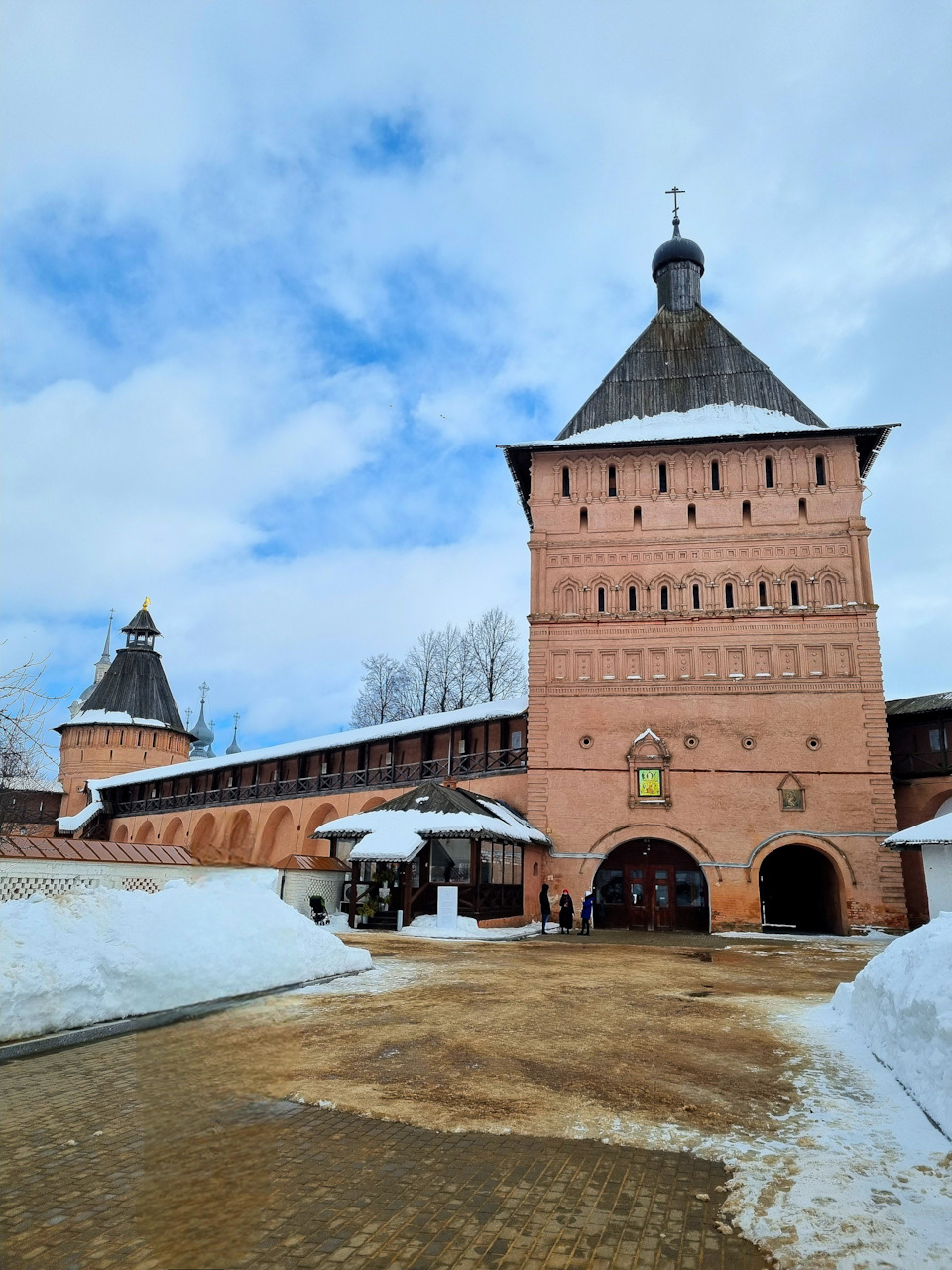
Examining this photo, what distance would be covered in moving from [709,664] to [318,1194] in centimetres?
1987

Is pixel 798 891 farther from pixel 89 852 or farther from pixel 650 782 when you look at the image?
pixel 89 852

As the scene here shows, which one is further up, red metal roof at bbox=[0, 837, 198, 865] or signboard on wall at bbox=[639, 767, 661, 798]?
signboard on wall at bbox=[639, 767, 661, 798]

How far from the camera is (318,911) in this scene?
1795cm

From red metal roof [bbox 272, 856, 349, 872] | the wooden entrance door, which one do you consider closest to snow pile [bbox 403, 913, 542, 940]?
red metal roof [bbox 272, 856, 349, 872]

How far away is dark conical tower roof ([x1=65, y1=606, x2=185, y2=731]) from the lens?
4728 centimetres

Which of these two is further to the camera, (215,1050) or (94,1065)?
(215,1050)

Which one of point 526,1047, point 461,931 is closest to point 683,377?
point 461,931

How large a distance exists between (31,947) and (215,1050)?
65.7 inches

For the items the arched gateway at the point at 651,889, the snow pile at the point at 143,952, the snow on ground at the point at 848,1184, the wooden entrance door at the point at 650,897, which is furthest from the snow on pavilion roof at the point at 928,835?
the snow on ground at the point at 848,1184

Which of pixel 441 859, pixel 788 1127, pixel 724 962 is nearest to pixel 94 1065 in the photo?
pixel 788 1127

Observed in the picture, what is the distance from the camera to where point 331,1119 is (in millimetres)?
4273

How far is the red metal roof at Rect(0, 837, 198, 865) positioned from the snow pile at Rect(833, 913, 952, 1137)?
842 cm

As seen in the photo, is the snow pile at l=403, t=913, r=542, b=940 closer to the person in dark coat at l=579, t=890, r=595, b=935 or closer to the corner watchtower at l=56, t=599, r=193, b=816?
the person in dark coat at l=579, t=890, r=595, b=935

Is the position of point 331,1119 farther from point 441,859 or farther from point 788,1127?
point 441,859
